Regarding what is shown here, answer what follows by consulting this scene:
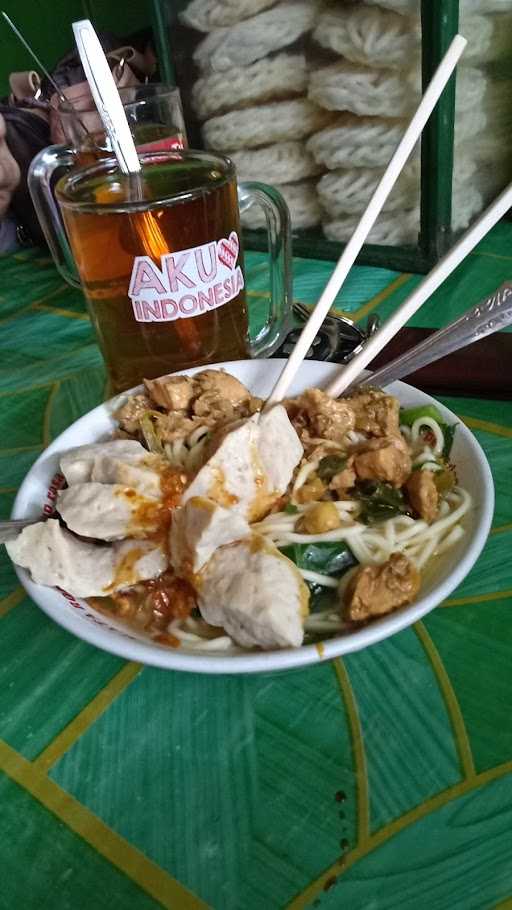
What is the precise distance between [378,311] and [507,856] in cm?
122

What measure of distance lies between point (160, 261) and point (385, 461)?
1.55ft

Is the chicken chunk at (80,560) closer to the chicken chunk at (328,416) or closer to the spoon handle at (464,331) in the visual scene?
the chicken chunk at (328,416)

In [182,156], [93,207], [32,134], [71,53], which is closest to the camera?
[93,207]

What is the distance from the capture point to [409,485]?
3.15ft

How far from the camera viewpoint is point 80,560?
857mm

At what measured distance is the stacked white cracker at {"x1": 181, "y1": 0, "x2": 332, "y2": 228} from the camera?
1636 millimetres

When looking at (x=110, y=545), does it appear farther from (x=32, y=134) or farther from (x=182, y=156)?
(x=32, y=134)

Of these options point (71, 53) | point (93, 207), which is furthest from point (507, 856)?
point (71, 53)

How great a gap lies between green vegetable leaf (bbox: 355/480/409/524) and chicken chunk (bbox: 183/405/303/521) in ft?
0.36

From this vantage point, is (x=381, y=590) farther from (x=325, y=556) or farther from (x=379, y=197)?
(x=379, y=197)

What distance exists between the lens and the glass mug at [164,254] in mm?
1114

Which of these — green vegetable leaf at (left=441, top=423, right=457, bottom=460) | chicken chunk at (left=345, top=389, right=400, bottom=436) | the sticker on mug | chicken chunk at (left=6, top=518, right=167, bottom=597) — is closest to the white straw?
chicken chunk at (left=345, top=389, right=400, bottom=436)

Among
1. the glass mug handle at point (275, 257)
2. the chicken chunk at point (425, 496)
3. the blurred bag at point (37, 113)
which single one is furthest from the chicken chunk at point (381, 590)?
the blurred bag at point (37, 113)

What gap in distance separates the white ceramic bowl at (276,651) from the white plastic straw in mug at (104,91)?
0.36 m
